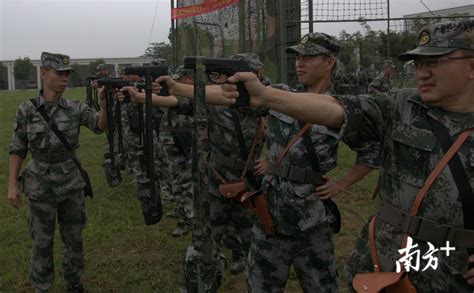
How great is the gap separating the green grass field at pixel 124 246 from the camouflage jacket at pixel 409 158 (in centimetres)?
253

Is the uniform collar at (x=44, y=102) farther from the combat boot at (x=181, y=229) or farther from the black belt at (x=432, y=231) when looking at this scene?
the black belt at (x=432, y=231)

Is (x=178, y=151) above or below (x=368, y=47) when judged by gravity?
below

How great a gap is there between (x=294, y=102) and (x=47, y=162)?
284cm

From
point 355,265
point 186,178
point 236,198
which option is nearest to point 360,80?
point 186,178

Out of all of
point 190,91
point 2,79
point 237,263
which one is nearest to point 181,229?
point 237,263

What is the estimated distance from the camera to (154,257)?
5.47 m

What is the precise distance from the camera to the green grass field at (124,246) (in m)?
4.79

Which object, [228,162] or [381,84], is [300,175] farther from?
[381,84]

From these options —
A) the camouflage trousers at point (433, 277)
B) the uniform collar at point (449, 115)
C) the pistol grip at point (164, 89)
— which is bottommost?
the camouflage trousers at point (433, 277)

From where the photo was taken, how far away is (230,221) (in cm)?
466

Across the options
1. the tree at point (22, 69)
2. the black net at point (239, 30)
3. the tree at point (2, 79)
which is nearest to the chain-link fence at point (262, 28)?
the black net at point (239, 30)

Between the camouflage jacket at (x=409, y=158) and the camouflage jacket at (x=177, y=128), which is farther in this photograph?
the camouflage jacket at (x=177, y=128)

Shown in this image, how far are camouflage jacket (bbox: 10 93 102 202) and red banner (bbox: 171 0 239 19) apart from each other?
3.75m

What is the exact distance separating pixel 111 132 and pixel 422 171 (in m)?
2.47
